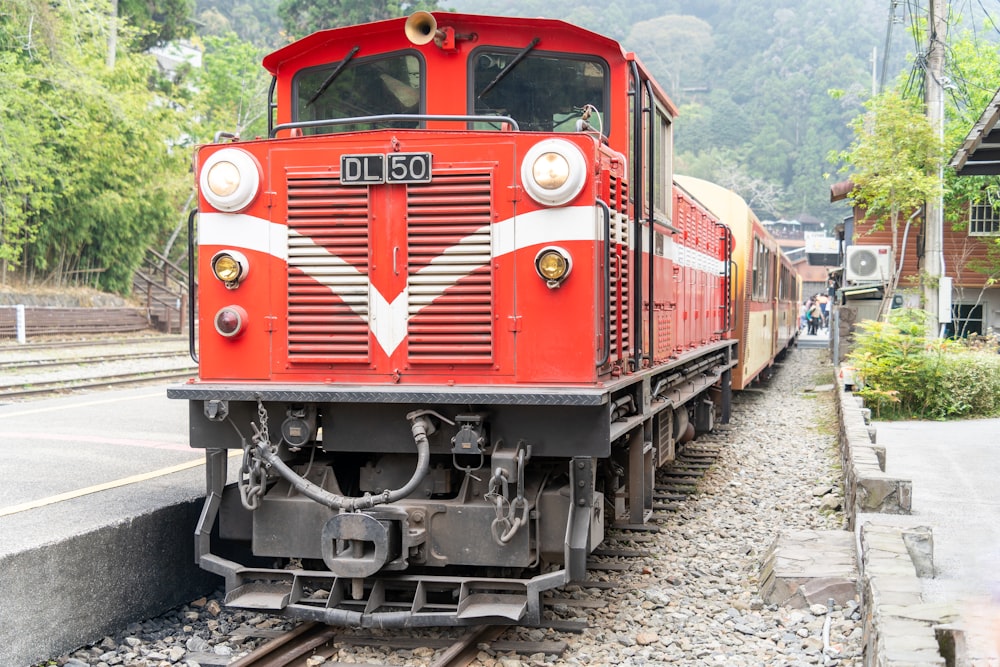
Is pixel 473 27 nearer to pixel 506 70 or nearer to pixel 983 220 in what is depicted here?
pixel 506 70

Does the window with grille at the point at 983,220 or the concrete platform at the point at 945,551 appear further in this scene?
the window with grille at the point at 983,220

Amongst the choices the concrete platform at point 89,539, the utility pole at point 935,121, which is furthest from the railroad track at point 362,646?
the utility pole at point 935,121

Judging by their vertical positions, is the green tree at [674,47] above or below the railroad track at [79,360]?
above

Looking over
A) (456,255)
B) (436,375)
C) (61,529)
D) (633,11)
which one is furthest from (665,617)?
(633,11)

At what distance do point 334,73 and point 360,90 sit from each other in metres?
0.19

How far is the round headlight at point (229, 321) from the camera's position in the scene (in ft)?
16.3

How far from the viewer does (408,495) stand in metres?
4.68

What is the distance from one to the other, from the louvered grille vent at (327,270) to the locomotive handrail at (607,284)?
122 cm

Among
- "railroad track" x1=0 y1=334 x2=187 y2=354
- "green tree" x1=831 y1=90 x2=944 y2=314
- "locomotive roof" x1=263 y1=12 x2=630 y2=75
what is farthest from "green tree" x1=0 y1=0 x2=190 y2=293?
"locomotive roof" x1=263 y1=12 x2=630 y2=75

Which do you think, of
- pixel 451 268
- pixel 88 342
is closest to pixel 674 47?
pixel 88 342

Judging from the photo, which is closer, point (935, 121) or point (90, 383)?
point (90, 383)

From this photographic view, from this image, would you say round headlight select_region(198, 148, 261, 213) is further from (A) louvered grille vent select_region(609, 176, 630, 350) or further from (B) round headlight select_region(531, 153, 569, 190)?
(A) louvered grille vent select_region(609, 176, 630, 350)

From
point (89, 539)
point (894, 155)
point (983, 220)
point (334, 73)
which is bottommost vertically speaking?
point (89, 539)

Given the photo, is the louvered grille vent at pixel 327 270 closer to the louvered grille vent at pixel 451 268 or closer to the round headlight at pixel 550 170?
the louvered grille vent at pixel 451 268
